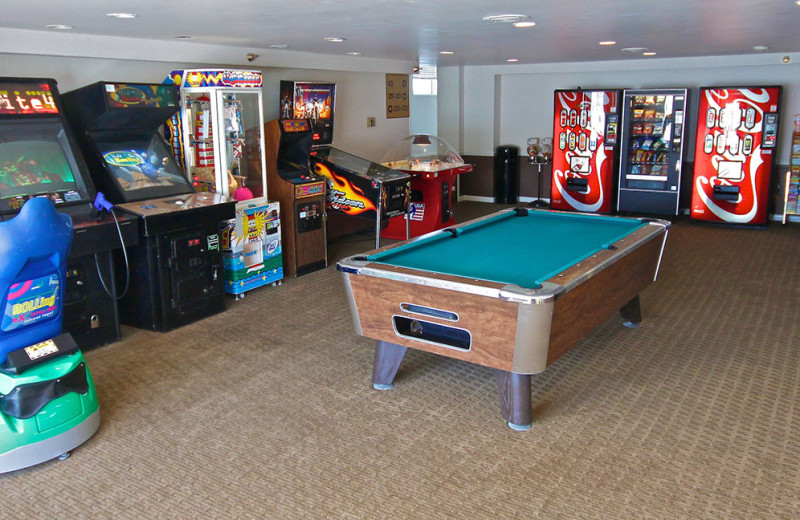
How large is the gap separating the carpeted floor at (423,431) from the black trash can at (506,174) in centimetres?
486

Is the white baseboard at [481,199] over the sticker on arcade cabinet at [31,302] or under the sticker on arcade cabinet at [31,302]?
under

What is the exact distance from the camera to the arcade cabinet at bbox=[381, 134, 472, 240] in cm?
719

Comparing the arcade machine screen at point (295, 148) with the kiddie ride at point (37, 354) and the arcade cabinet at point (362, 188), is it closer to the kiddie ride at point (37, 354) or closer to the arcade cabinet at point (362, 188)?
the arcade cabinet at point (362, 188)

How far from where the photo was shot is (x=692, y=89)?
8250 mm

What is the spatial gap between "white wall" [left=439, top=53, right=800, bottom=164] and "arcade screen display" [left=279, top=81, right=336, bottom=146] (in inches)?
130

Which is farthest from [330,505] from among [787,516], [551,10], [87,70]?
[87,70]

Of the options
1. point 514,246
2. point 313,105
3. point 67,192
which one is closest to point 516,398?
point 514,246

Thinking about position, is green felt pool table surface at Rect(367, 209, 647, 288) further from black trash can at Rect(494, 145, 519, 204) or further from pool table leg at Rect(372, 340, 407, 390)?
black trash can at Rect(494, 145, 519, 204)

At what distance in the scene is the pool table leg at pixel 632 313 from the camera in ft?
14.9

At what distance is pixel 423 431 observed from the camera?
3182 millimetres

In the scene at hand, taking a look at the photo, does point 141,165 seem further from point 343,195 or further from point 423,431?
point 423,431

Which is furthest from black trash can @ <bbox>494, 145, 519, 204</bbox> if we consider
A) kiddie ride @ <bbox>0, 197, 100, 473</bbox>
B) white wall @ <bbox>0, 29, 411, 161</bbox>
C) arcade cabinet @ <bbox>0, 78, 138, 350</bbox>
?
kiddie ride @ <bbox>0, 197, 100, 473</bbox>

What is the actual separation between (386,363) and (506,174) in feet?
20.7

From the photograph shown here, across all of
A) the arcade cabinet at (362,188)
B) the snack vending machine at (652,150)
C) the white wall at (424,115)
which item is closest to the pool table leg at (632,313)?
the arcade cabinet at (362,188)
